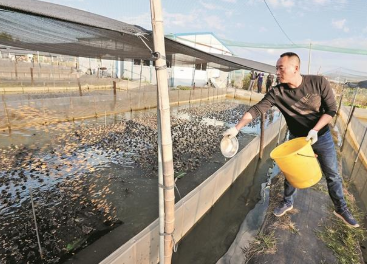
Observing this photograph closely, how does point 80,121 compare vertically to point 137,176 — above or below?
above

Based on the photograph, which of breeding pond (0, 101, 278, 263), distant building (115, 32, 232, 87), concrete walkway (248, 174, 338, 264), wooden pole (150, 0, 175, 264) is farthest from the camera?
distant building (115, 32, 232, 87)

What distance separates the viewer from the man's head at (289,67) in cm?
288

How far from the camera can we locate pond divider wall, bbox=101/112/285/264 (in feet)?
9.61

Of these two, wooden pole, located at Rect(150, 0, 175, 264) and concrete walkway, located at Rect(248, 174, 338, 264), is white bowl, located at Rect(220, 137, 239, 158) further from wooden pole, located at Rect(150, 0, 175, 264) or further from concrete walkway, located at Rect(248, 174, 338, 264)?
concrete walkway, located at Rect(248, 174, 338, 264)

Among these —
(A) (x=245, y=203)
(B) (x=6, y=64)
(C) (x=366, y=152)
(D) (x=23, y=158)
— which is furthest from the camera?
(B) (x=6, y=64)

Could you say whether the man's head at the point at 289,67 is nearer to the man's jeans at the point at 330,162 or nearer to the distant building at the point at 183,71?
the man's jeans at the point at 330,162

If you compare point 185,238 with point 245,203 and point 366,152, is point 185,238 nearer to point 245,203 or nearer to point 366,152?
point 245,203

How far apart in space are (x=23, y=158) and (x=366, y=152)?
13.0 m

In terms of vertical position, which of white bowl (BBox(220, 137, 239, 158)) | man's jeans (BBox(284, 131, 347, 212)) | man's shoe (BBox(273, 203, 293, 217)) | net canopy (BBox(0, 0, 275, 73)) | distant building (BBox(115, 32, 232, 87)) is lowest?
man's shoe (BBox(273, 203, 293, 217))

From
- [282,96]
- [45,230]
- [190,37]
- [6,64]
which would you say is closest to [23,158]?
[45,230]

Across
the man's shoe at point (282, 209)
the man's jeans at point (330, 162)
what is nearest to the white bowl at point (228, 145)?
the man's jeans at point (330, 162)

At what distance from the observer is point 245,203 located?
657cm

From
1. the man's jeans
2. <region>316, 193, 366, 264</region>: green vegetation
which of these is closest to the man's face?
the man's jeans

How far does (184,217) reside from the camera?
Answer: 14.0ft
